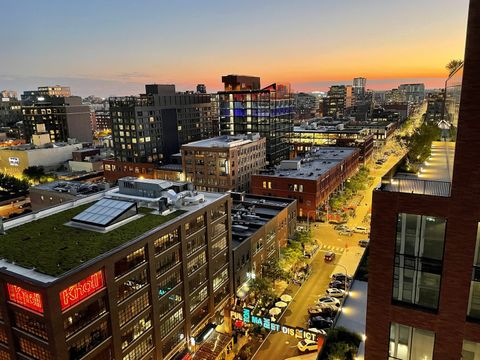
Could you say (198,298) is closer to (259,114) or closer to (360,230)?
(360,230)

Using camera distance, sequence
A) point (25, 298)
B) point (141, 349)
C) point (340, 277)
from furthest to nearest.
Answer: point (340, 277), point (141, 349), point (25, 298)

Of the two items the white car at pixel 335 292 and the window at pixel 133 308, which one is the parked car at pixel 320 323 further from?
the window at pixel 133 308

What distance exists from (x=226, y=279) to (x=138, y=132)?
10667 cm

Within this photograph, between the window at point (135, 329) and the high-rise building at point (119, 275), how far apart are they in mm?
124

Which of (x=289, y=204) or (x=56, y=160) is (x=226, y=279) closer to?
(x=289, y=204)

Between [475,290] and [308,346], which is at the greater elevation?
[475,290]

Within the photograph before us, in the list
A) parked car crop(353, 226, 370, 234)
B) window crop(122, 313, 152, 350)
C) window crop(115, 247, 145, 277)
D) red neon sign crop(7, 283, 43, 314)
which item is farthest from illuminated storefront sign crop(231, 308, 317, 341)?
parked car crop(353, 226, 370, 234)

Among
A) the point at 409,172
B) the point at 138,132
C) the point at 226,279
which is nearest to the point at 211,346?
the point at 226,279

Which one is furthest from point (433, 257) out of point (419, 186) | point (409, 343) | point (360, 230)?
point (360, 230)

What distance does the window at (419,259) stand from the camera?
19438 mm

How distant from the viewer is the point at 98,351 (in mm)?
39469

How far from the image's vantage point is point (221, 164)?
4882 inches

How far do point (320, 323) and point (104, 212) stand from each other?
37.7m

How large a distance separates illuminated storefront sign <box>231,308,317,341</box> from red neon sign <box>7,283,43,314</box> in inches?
1248
